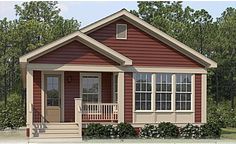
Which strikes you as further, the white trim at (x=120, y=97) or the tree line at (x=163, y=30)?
the tree line at (x=163, y=30)

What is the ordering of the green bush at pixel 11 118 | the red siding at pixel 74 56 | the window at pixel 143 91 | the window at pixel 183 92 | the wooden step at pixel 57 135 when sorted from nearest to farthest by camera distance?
the wooden step at pixel 57 135, the red siding at pixel 74 56, the window at pixel 143 91, the window at pixel 183 92, the green bush at pixel 11 118

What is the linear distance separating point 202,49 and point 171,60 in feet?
82.7

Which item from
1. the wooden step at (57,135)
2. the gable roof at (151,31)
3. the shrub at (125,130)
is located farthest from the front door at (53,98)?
the shrub at (125,130)

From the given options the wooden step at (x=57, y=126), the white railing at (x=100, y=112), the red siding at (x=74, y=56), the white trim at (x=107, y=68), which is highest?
the red siding at (x=74, y=56)

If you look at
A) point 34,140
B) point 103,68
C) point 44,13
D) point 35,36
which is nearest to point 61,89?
point 103,68

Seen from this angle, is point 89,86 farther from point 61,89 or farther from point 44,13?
point 44,13

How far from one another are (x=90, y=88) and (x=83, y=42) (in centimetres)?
271

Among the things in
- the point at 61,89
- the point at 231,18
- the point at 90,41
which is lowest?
the point at 61,89

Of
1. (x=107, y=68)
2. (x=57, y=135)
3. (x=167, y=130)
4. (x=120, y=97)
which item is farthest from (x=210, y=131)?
(x=57, y=135)

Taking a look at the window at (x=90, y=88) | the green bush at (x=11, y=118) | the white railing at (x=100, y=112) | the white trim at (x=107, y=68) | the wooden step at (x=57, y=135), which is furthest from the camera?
the green bush at (x=11, y=118)

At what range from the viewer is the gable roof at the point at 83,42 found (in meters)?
21.4

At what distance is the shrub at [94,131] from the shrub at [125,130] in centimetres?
78

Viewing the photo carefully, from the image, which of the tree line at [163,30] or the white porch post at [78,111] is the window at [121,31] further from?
the tree line at [163,30]

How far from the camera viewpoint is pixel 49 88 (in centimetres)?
2317
